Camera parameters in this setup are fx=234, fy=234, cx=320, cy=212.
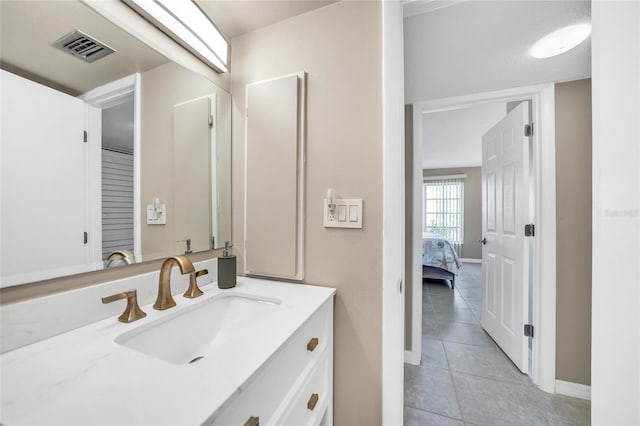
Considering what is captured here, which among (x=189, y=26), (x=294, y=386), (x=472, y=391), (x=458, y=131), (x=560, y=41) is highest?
(x=458, y=131)

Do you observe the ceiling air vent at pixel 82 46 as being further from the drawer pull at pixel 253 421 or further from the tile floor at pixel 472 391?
the tile floor at pixel 472 391

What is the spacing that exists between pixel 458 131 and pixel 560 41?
2249mm

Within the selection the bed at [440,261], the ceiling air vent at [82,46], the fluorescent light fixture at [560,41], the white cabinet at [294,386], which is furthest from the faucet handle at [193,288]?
the bed at [440,261]

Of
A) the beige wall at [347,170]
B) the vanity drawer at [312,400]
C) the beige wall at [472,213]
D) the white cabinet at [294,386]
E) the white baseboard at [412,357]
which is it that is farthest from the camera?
the beige wall at [472,213]

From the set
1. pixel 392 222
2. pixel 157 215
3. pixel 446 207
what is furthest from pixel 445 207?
pixel 157 215

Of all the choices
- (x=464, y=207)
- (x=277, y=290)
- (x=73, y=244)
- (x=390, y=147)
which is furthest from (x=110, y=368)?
(x=464, y=207)

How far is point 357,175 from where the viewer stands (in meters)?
1.04

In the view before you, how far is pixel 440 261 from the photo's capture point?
12.7 feet

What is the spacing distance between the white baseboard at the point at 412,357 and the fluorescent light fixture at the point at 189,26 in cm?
233

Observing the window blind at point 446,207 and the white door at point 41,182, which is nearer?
the white door at point 41,182

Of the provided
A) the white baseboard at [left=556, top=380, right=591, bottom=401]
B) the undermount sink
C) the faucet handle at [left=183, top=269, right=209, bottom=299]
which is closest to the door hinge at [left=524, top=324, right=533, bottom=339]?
the white baseboard at [left=556, top=380, right=591, bottom=401]

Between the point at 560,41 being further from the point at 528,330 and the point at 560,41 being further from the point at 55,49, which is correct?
the point at 55,49

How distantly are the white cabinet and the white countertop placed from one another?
0.04m

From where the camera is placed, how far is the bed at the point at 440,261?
12.4 feet
